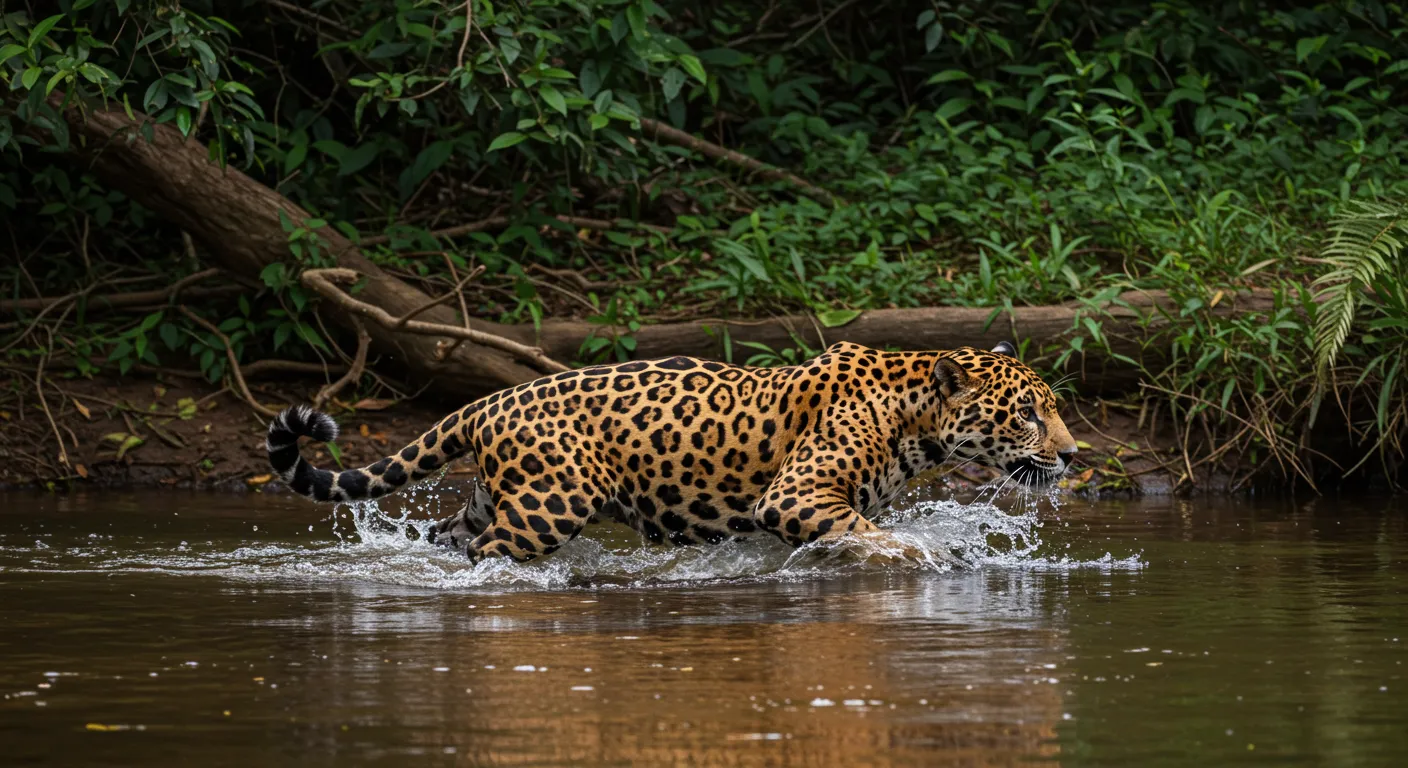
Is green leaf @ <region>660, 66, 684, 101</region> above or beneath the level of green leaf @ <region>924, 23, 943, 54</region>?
beneath

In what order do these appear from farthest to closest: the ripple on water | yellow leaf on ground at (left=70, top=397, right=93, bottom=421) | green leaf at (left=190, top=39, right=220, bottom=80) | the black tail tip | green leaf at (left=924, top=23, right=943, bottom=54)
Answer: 1. green leaf at (left=924, top=23, right=943, bottom=54)
2. yellow leaf on ground at (left=70, top=397, right=93, bottom=421)
3. green leaf at (left=190, top=39, right=220, bottom=80)
4. the black tail tip
5. the ripple on water

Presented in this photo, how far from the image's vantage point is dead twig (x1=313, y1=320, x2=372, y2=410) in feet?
39.9

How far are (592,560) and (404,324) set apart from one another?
3848 mm

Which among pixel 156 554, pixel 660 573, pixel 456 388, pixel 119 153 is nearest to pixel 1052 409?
pixel 660 573

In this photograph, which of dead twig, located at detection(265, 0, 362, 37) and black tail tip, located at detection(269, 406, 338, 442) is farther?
dead twig, located at detection(265, 0, 362, 37)

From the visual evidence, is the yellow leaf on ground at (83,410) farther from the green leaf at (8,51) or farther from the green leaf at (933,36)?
the green leaf at (933,36)

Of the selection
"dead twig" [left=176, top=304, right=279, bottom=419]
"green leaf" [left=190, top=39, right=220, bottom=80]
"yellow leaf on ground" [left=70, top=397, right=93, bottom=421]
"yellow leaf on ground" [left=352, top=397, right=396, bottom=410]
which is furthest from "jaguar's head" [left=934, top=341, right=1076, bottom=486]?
"yellow leaf on ground" [left=70, top=397, right=93, bottom=421]

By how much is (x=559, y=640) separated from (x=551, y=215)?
8644 millimetres

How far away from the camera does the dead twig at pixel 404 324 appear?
11.2m

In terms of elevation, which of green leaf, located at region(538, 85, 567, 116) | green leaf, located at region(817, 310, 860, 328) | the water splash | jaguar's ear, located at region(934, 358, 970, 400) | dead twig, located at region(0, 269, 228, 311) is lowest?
the water splash

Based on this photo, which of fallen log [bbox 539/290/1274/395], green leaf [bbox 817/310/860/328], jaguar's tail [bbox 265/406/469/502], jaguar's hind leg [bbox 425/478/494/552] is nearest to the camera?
jaguar's tail [bbox 265/406/469/502]

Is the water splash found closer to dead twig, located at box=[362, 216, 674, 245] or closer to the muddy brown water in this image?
the muddy brown water

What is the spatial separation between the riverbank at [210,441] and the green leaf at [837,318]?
114 centimetres

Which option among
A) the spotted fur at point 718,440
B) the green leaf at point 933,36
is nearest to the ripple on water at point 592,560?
the spotted fur at point 718,440
